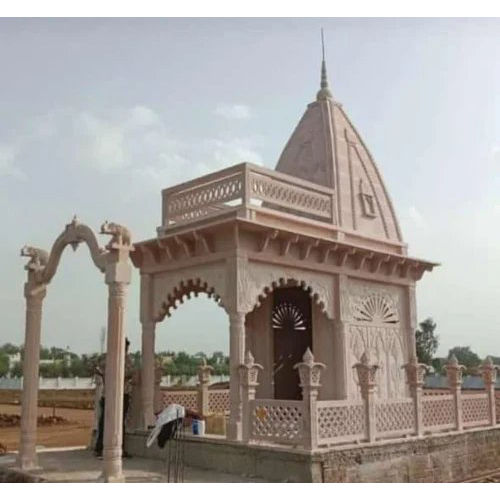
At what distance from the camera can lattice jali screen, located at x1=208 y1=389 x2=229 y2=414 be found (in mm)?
11695

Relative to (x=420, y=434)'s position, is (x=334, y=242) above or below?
above

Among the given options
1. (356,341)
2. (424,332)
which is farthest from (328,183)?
(424,332)

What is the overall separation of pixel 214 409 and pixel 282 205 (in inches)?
184

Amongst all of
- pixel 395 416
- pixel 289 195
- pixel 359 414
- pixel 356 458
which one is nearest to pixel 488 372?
pixel 395 416

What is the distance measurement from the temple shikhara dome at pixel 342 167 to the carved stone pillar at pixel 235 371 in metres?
2.70

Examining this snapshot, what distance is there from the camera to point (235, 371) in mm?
7980

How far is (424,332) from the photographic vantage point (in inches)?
1186

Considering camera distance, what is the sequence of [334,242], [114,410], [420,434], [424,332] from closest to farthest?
[114,410]
[420,434]
[334,242]
[424,332]

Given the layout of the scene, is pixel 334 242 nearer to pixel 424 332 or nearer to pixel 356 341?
pixel 356 341

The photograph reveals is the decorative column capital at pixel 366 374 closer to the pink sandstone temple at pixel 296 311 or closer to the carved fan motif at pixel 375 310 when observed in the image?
the pink sandstone temple at pixel 296 311

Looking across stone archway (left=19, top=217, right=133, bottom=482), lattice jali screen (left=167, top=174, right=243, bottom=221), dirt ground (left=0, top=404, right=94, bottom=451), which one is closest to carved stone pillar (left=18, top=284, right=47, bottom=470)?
stone archway (left=19, top=217, right=133, bottom=482)

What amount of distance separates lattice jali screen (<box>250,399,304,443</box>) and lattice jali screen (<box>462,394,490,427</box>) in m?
3.70

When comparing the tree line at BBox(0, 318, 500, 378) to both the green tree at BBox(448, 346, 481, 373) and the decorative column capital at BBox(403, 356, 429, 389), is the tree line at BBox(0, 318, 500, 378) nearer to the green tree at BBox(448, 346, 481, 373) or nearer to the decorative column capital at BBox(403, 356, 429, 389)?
the green tree at BBox(448, 346, 481, 373)

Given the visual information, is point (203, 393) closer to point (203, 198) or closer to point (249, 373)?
point (249, 373)
